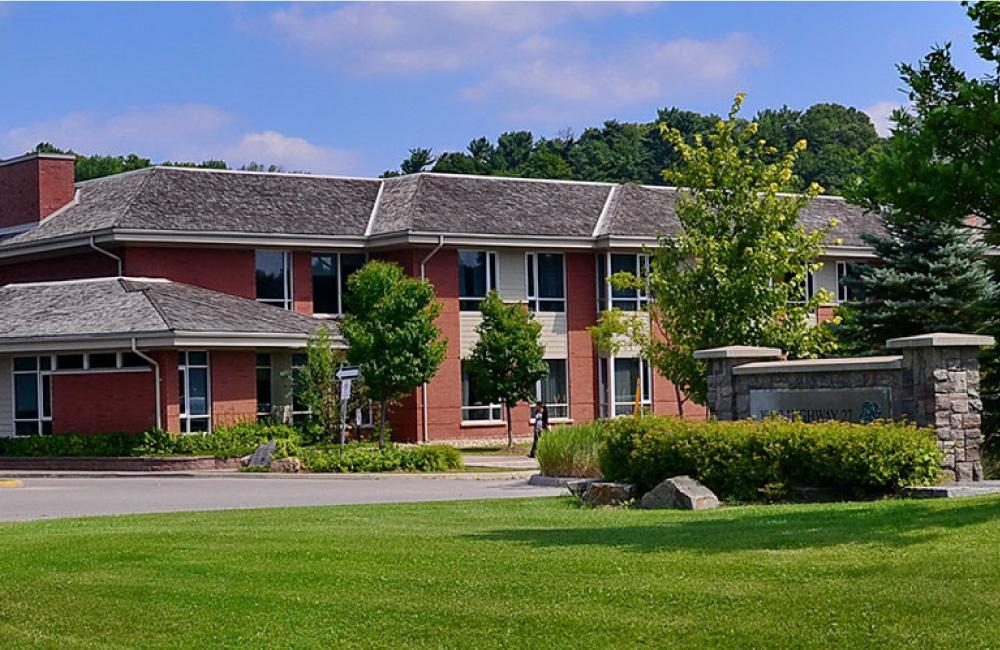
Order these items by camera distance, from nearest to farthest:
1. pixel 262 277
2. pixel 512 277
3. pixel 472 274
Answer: pixel 262 277
pixel 472 274
pixel 512 277

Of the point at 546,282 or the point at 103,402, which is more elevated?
the point at 546,282

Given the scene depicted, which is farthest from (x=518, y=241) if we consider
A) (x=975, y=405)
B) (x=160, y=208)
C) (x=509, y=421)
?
(x=975, y=405)

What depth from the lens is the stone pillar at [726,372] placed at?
82.0 feet

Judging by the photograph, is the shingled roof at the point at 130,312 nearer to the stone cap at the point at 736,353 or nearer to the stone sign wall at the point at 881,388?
the stone cap at the point at 736,353

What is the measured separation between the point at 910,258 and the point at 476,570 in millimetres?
23418

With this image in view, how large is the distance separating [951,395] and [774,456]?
252cm

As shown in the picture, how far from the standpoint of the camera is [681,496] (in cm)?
2050

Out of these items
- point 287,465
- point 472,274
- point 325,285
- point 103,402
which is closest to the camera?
point 287,465

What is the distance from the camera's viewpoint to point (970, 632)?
1070cm

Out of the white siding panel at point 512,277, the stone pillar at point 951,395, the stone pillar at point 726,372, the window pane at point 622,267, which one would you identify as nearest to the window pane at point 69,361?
the white siding panel at point 512,277

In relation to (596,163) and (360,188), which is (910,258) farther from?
(596,163)

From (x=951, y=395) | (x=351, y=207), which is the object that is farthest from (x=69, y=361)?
(x=951, y=395)

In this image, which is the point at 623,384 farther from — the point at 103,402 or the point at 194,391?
the point at 103,402

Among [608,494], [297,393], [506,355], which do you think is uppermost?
[506,355]
